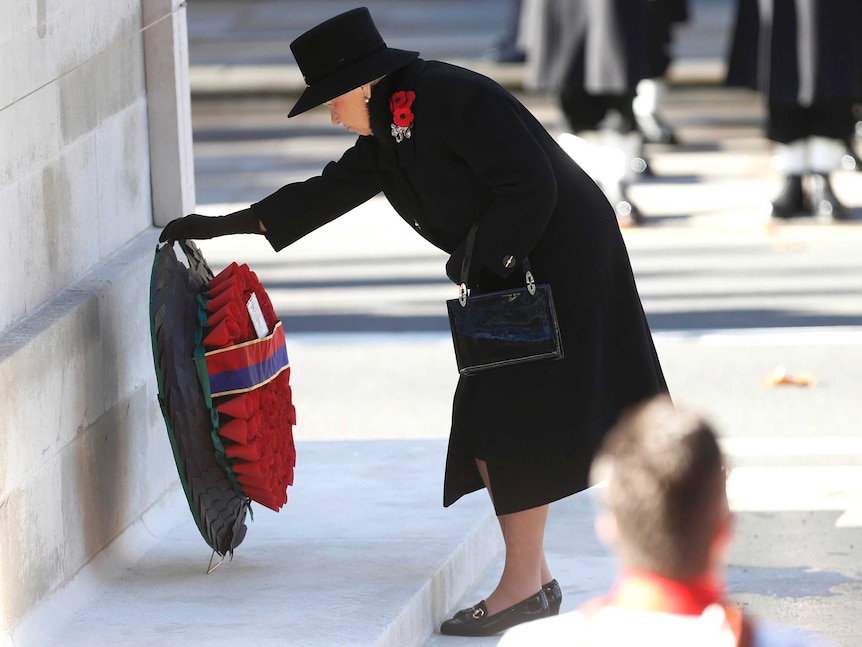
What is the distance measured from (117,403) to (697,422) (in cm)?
247

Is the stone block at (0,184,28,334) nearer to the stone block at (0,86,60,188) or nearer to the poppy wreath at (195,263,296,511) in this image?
the stone block at (0,86,60,188)

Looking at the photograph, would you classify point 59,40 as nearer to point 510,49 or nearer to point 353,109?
point 353,109

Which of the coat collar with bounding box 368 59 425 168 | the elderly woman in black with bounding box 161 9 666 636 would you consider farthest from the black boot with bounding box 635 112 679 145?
the coat collar with bounding box 368 59 425 168

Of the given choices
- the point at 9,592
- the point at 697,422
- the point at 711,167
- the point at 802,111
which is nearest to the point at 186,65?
the point at 9,592

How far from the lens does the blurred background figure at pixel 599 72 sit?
29.9ft

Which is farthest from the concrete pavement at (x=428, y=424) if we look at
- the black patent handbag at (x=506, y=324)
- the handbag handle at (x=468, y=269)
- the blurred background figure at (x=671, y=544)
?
the blurred background figure at (x=671, y=544)

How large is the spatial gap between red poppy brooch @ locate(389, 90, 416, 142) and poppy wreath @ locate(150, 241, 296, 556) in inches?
23.9

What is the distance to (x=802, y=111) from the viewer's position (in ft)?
30.2

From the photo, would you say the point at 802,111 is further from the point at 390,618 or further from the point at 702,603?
the point at 702,603

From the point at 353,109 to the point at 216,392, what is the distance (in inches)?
28.9

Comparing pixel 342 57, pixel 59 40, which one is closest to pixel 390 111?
pixel 342 57

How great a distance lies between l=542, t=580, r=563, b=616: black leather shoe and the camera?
4090 millimetres

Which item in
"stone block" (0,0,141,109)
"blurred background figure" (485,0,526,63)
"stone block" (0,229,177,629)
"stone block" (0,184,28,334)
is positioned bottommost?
"blurred background figure" (485,0,526,63)

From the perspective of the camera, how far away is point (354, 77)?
376 cm
